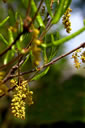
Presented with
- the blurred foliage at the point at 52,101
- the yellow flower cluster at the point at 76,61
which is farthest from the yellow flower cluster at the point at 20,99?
the blurred foliage at the point at 52,101

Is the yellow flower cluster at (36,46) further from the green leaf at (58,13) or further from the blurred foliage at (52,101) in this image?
the blurred foliage at (52,101)

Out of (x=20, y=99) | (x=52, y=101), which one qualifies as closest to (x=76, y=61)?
(x=20, y=99)

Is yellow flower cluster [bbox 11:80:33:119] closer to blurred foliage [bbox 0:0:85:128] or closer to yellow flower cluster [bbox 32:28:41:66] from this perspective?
yellow flower cluster [bbox 32:28:41:66]

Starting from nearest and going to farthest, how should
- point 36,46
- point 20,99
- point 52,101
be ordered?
point 36,46 < point 20,99 < point 52,101

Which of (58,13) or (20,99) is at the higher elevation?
(58,13)

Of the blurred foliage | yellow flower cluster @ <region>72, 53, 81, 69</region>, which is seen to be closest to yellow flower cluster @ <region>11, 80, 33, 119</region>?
yellow flower cluster @ <region>72, 53, 81, 69</region>

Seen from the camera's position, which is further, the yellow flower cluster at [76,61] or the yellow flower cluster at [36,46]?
the yellow flower cluster at [76,61]

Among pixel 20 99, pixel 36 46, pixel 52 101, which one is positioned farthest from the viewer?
pixel 52 101

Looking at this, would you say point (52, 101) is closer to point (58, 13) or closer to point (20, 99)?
point (20, 99)

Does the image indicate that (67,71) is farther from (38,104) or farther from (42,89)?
(38,104)

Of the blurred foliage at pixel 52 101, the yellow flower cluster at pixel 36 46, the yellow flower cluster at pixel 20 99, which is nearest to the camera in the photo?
the yellow flower cluster at pixel 36 46

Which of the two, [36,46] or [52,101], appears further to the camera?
[52,101]
